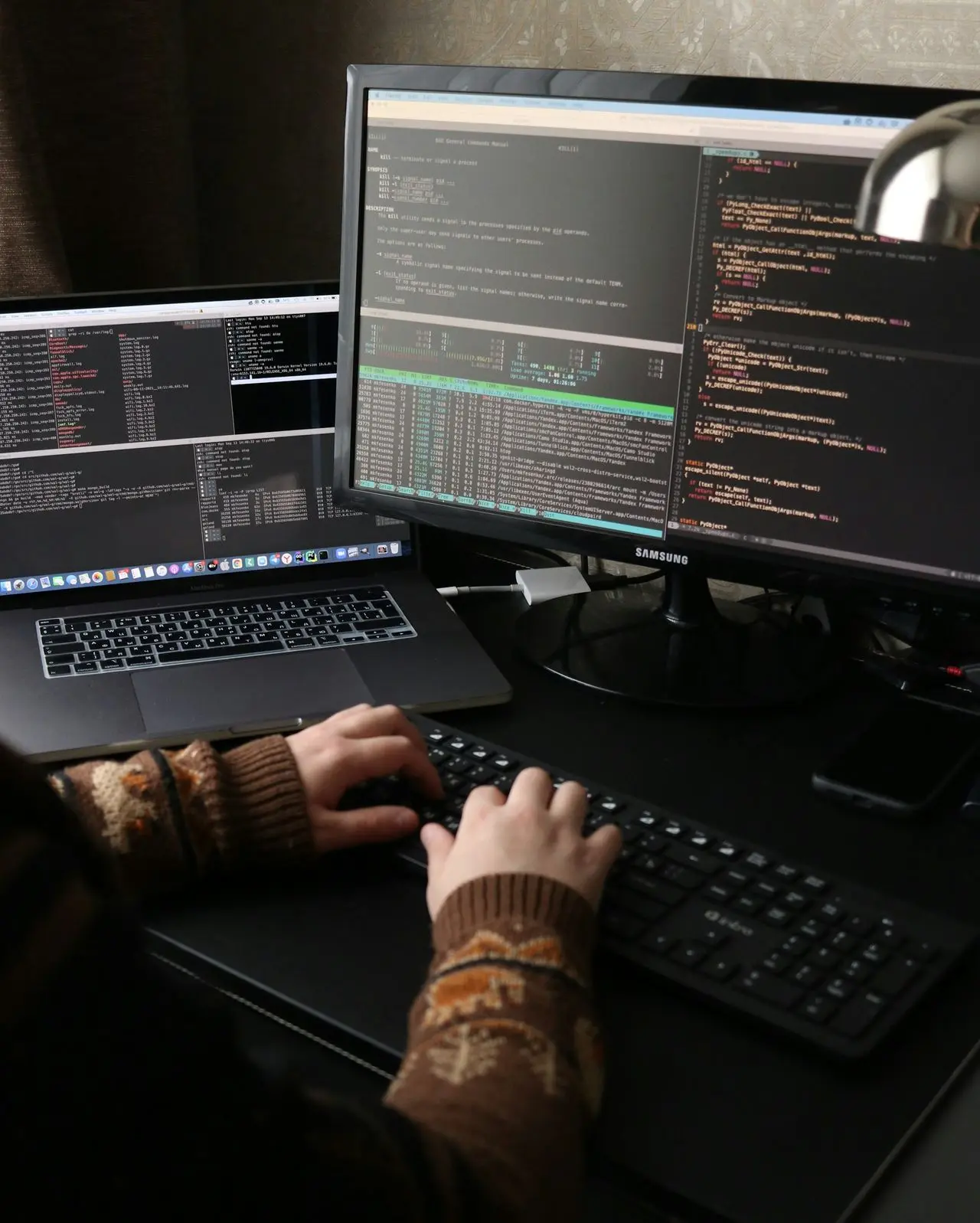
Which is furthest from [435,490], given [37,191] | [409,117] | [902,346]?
[37,191]

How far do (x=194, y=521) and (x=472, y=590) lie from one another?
28 centimetres

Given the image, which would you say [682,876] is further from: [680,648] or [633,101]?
[633,101]

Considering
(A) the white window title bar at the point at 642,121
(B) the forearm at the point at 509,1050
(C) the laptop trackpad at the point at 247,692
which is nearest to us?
(B) the forearm at the point at 509,1050

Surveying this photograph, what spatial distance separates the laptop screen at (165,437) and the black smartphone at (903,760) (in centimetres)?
56

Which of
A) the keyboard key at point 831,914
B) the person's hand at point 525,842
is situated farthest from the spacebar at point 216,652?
the keyboard key at point 831,914

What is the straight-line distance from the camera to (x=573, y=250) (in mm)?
1115

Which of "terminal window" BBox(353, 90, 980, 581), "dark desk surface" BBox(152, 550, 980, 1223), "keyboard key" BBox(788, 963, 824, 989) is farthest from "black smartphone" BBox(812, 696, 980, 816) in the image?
"keyboard key" BBox(788, 963, 824, 989)

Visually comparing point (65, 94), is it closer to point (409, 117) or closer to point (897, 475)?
point (409, 117)

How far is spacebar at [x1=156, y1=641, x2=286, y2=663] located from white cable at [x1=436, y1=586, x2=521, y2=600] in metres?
0.20

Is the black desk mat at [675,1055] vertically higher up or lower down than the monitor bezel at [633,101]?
lower down

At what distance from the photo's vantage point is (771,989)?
2.53ft

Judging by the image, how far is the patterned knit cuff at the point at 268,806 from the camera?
903 millimetres

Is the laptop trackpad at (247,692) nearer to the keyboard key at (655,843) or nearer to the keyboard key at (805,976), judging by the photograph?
the keyboard key at (655,843)

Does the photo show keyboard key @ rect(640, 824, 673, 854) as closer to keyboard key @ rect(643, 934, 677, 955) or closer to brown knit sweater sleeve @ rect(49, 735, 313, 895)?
keyboard key @ rect(643, 934, 677, 955)
